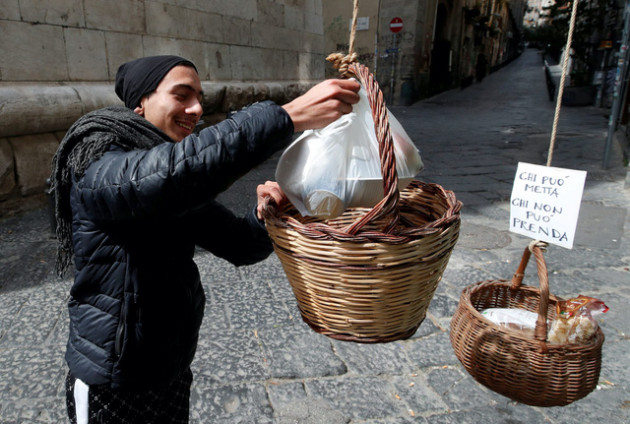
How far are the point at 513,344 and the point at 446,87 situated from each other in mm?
20051

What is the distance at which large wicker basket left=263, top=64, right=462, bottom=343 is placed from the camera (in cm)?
86

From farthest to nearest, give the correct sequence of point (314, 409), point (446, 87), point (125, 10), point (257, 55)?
1. point (446, 87)
2. point (257, 55)
3. point (125, 10)
4. point (314, 409)

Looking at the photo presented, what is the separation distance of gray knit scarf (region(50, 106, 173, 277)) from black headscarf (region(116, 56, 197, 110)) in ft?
0.27

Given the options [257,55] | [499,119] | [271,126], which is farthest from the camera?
[499,119]

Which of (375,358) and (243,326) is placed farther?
(243,326)

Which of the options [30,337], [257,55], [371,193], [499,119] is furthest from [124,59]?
[499,119]

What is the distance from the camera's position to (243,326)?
2.31m

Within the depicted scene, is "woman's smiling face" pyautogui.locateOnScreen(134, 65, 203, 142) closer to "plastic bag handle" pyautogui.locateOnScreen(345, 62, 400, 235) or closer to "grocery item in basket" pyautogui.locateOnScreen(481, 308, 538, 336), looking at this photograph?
"plastic bag handle" pyautogui.locateOnScreen(345, 62, 400, 235)

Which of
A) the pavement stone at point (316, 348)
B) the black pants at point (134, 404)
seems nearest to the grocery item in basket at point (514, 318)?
the pavement stone at point (316, 348)

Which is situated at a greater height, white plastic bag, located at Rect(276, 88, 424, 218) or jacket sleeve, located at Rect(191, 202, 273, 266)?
white plastic bag, located at Rect(276, 88, 424, 218)

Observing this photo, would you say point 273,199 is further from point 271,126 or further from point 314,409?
point 314,409

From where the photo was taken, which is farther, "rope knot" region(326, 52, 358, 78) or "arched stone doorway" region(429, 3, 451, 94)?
"arched stone doorway" region(429, 3, 451, 94)

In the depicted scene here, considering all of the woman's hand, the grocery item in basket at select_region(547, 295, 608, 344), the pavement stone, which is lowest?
the pavement stone

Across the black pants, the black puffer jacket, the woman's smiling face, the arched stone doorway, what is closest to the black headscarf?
the woman's smiling face
